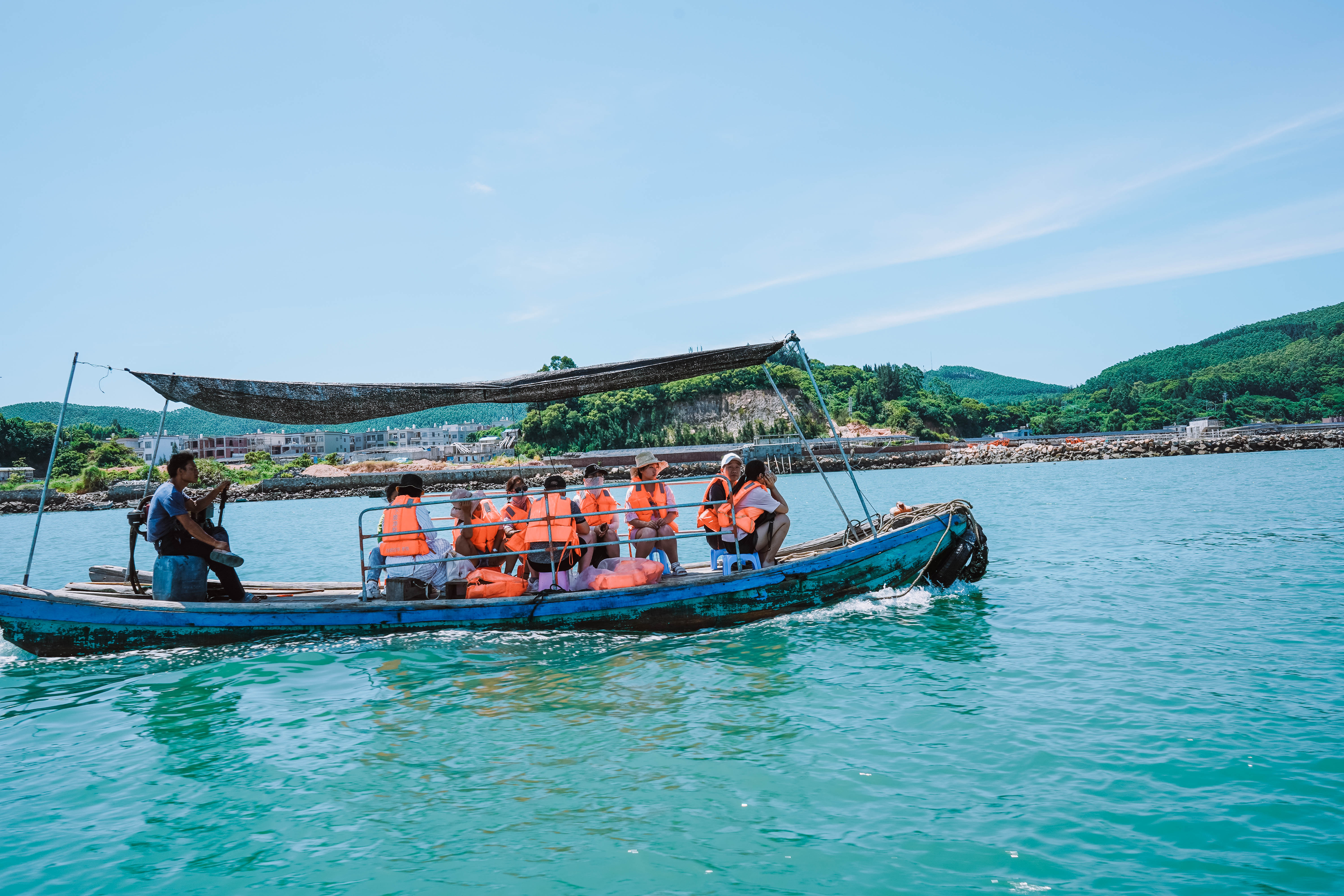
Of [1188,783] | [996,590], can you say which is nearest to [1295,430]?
[996,590]

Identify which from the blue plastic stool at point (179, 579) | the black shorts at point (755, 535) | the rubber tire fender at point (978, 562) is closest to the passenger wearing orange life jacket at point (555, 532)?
the black shorts at point (755, 535)

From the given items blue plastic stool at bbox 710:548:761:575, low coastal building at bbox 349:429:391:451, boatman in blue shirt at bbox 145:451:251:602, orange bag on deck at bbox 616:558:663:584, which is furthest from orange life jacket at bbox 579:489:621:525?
low coastal building at bbox 349:429:391:451

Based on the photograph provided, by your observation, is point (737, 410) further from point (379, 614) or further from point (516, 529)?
point (379, 614)

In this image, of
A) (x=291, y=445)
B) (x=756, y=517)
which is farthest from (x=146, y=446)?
(x=756, y=517)

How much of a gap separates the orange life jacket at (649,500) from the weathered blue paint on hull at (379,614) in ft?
3.35

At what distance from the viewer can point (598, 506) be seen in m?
10.3

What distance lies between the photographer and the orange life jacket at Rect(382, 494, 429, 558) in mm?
9836

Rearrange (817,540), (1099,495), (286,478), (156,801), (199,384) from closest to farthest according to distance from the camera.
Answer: (156,801) → (199,384) → (817,540) → (1099,495) → (286,478)

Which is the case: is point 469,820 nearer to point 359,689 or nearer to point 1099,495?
point 359,689

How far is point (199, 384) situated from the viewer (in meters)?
10.1

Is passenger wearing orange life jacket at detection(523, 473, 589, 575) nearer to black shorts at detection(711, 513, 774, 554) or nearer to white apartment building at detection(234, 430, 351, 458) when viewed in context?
black shorts at detection(711, 513, 774, 554)

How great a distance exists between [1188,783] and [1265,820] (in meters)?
0.55

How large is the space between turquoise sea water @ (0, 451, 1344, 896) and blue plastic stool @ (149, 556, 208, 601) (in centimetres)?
83

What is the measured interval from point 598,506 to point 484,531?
157 cm
